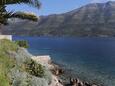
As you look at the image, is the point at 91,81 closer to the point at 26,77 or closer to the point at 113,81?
the point at 113,81

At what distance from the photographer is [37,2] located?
18.0 meters

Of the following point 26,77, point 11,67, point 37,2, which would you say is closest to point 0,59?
point 11,67

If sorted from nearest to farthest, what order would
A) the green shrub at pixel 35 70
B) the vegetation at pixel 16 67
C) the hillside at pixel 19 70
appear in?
the hillside at pixel 19 70
the vegetation at pixel 16 67
the green shrub at pixel 35 70

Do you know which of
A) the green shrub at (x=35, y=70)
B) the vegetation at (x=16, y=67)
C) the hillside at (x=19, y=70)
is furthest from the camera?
the green shrub at (x=35, y=70)

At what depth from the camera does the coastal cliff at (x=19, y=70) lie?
19484mm

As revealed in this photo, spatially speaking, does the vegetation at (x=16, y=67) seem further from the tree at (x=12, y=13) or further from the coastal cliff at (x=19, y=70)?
the tree at (x=12, y=13)

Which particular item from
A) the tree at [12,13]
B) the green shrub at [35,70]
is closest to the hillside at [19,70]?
the green shrub at [35,70]

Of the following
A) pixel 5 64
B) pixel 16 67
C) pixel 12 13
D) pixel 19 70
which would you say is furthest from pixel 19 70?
pixel 12 13

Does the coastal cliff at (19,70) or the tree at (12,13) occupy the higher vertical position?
the tree at (12,13)

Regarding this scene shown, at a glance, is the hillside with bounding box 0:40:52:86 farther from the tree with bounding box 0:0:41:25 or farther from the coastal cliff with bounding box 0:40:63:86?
the tree with bounding box 0:0:41:25

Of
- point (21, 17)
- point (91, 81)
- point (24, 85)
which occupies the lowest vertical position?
point (91, 81)

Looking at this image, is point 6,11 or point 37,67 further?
point 37,67

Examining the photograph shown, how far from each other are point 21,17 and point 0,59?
13.4ft

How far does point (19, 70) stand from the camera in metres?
21.7
